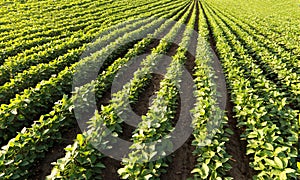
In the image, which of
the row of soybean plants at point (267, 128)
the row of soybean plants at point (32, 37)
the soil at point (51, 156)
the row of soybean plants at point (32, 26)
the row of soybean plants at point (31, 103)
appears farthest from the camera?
the row of soybean plants at point (32, 26)

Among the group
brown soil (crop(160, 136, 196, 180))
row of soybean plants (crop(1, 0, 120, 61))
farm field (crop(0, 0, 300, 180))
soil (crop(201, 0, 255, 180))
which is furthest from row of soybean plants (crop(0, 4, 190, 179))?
row of soybean plants (crop(1, 0, 120, 61))

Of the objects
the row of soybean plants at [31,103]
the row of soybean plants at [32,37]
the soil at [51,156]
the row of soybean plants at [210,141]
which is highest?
the row of soybean plants at [32,37]

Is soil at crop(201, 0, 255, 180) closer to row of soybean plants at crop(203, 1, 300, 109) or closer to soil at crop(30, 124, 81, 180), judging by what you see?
row of soybean plants at crop(203, 1, 300, 109)

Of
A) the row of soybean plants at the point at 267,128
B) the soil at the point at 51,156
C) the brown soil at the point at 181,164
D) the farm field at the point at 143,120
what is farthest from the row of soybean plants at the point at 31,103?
the row of soybean plants at the point at 267,128

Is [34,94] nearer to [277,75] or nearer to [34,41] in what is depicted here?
[34,41]

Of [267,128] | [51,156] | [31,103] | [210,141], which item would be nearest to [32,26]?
[31,103]

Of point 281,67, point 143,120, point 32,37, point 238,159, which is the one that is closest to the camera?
point 238,159

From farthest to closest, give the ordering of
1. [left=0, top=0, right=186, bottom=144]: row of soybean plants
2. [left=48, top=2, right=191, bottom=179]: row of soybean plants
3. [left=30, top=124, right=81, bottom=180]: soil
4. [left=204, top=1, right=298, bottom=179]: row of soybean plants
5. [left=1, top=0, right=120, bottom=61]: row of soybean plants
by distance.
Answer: [left=1, top=0, right=120, bottom=61]: row of soybean plants < [left=0, top=0, right=186, bottom=144]: row of soybean plants < [left=30, top=124, right=81, bottom=180]: soil < [left=204, top=1, right=298, bottom=179]: row of soybean plants < [left=48, top=2, right=191, bottom=179]: row of soybean plants

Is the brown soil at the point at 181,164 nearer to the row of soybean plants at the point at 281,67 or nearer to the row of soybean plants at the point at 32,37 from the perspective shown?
the row of soybean plants at the point at 281,67

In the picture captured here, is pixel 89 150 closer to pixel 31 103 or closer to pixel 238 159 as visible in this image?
pixel 31 103

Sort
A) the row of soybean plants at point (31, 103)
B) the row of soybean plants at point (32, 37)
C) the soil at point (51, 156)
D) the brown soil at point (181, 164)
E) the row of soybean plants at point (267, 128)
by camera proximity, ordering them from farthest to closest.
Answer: the row of soybean plants at point (32, 37), the row of soybean plants at point (31, 103), the brown soil at point (181, 164), the soil at point (51, 156), the row of soybean plants at point (267, 128)

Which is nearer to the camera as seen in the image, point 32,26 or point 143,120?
point 143,120

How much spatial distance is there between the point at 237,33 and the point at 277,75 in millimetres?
6838

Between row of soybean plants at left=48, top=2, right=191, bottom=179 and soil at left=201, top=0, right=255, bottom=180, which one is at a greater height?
row of soybean plants at left=48, top=2, right=191, bottom=179
